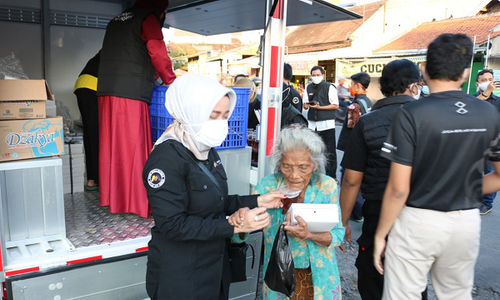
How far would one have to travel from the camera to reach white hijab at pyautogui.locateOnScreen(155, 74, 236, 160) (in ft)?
5.71

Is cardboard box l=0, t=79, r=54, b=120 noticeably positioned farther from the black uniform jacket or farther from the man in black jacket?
the man in black jacket

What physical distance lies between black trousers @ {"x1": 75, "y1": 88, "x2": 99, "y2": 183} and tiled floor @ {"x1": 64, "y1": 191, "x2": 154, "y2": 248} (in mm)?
489

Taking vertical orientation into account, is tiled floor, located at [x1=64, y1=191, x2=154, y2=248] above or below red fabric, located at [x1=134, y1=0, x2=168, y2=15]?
below

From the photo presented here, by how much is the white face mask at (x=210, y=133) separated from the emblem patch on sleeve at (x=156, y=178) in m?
0.22

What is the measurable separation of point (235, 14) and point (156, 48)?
2.09 meters

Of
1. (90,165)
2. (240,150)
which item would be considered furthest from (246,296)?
(90,165)

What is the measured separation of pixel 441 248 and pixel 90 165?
3.49m

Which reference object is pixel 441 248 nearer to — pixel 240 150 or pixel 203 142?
pixel 203 142

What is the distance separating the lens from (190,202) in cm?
180

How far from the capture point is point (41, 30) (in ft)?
16.2

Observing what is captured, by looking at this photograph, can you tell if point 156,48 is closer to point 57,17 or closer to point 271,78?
point 271,78

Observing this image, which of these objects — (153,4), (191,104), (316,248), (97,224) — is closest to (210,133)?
(191,104)

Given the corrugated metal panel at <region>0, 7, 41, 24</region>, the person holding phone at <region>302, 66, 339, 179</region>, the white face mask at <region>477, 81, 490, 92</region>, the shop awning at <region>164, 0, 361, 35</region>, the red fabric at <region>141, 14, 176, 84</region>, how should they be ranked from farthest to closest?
1. the person holding phone at <region>302, 66, 339, 179</region>
2. the white face mask at <region>477, 81, 490, 92</region>
3. the corrugated metal panel at <region>0, 7, 41, 24</region>
4. the shop awning at <region>164, 0, 361, 35</region>
5. the red fabric at <region>141, 14, 176, 84</region>

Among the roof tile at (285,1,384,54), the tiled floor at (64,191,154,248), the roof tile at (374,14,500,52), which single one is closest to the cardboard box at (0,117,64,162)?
the tiled floor at (64,191,154,248)
